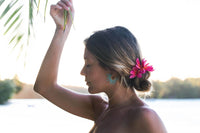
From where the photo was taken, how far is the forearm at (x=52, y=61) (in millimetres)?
979

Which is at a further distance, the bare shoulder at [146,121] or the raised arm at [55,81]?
the raised arm at [55,81]

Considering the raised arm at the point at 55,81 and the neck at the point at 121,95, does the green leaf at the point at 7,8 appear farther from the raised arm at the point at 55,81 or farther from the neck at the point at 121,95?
the neck at the point at 121,95

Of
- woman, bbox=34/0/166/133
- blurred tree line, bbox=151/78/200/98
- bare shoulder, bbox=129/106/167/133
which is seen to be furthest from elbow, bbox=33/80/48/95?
blurred tree line, bbox=151/78/200/98

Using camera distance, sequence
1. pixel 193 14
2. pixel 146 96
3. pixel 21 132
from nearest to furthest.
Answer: pixel 146 96, pixel 21 132, pixel 193 14

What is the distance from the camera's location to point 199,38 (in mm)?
13852

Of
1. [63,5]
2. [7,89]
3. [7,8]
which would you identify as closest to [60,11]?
[63,5]

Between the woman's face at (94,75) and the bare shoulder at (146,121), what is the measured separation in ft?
0.45

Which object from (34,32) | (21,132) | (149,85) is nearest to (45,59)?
(34,32)

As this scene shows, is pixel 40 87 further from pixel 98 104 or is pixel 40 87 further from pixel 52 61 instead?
pixel 98 104

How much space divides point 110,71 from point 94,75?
53 millimetres

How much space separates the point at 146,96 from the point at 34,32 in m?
0.44

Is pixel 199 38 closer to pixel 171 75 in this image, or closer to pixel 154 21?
pixel 171 75

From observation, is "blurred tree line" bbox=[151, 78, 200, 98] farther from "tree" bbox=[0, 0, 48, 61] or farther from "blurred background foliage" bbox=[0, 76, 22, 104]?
"tree" bbox=[0, 0, 48, 61]

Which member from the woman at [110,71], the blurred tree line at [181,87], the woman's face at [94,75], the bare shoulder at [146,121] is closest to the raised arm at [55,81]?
the woman at [110,71]
